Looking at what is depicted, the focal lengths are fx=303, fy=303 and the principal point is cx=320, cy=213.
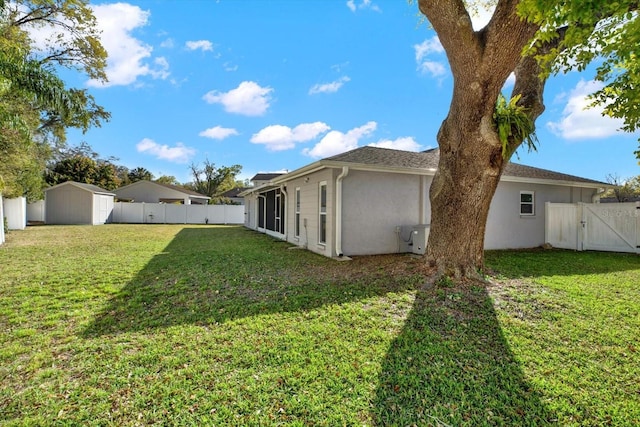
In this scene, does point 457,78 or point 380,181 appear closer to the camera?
point 457,78

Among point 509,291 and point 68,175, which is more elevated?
point 68,175

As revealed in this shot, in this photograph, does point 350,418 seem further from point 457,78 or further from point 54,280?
point 54,280

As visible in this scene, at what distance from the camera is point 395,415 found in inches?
84.8

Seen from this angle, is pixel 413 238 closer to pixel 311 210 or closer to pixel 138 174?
pixel 311 210

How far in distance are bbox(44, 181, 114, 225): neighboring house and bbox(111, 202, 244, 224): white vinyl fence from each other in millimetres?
1700

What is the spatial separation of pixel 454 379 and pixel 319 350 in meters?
1.26

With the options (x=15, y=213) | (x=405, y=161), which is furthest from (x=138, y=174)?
(x=405, y=161)

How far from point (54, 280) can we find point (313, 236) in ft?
20.4

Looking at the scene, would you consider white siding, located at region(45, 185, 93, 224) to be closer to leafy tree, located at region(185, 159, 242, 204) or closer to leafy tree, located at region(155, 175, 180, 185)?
leafy tree, located at region(185, 159, 242, 204)

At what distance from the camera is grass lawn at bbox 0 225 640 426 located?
87.4 inches

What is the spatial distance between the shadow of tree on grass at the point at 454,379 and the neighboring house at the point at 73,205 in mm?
25772

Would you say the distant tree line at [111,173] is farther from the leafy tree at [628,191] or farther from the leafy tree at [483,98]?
the leafy tree at [628,191]

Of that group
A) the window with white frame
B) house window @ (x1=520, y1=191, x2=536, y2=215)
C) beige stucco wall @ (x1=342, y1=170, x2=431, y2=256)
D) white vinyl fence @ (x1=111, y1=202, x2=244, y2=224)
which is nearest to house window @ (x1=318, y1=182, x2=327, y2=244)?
beige stucco wall @ (x1=342, y1=170, x2=431, y2=256)

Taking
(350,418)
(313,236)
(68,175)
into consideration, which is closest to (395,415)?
(350,418)
